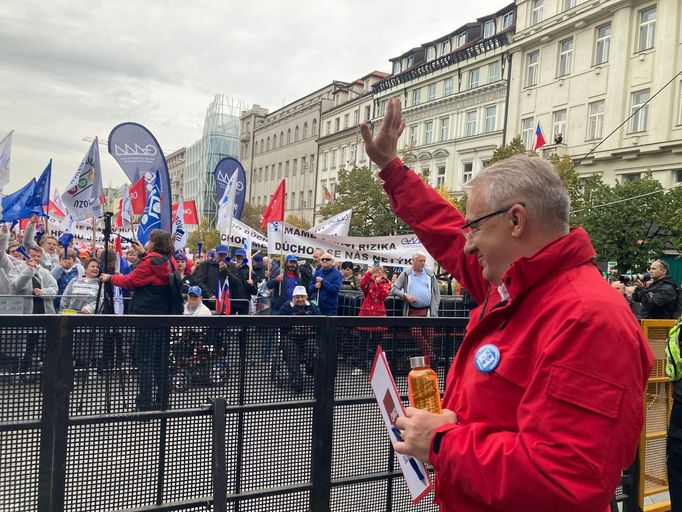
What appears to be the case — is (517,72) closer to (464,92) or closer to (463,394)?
(464,92)

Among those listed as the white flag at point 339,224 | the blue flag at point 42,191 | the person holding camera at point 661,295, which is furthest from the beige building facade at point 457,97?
the person holding camera at point 661,295

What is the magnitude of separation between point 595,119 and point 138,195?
3089cm

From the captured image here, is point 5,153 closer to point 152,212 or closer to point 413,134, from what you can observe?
point 152,212

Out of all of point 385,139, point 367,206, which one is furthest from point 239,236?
point 367,206

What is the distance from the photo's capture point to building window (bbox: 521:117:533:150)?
38688 millimetres

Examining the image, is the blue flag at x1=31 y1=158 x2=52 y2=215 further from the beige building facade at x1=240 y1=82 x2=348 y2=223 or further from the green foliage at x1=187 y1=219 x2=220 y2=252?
the beige building facade at x1=240 y1=82 x2=348 y2=223

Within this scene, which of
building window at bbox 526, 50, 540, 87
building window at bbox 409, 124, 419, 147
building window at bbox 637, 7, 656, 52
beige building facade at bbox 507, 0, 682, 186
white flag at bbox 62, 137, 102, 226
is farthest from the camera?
building window at bbox 409, 124, 419, 147

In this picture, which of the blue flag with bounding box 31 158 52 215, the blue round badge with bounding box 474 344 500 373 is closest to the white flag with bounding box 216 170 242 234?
the blue flag with bounding box 31 158 52 215

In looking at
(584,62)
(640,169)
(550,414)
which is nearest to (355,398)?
(550,414)

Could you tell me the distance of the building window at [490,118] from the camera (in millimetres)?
42656

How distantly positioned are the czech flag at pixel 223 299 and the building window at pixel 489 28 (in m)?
40.6

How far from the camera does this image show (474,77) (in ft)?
148

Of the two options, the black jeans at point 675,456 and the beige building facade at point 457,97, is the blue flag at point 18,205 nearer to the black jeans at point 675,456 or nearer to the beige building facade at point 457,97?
the black jeans at point 675,456

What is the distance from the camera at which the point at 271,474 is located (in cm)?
299
